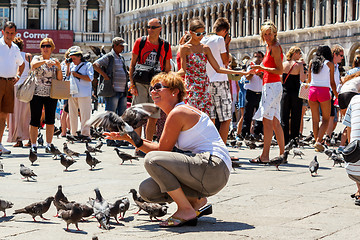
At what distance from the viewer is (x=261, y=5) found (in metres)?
36.2

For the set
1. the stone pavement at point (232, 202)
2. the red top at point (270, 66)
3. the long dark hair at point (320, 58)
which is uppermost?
the long dark hair at point (320, 58)

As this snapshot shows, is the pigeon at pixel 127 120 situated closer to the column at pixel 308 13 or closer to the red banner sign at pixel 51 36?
the column at pixel 308 13

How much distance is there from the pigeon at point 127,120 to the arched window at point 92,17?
54098 millimetres

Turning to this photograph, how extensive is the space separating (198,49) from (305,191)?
2361mm

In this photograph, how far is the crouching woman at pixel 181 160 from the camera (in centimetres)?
466

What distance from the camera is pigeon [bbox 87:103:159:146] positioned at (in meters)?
4.44

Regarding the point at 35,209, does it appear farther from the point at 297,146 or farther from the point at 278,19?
the point at 278,19

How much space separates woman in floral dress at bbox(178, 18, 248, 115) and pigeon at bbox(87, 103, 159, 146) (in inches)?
116

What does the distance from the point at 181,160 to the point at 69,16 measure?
54.1 m

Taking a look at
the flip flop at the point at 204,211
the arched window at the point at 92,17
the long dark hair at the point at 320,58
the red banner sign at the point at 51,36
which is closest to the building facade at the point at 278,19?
the arched window at the point at 92,17

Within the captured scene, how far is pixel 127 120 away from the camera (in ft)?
15.4

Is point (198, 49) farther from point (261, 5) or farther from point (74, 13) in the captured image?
point (74, 13)

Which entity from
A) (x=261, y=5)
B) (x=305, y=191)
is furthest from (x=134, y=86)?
(x=261, y=5)

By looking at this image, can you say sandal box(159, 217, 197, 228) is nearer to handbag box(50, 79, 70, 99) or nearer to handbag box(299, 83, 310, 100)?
handbag box(50, 79, 70, 99)
